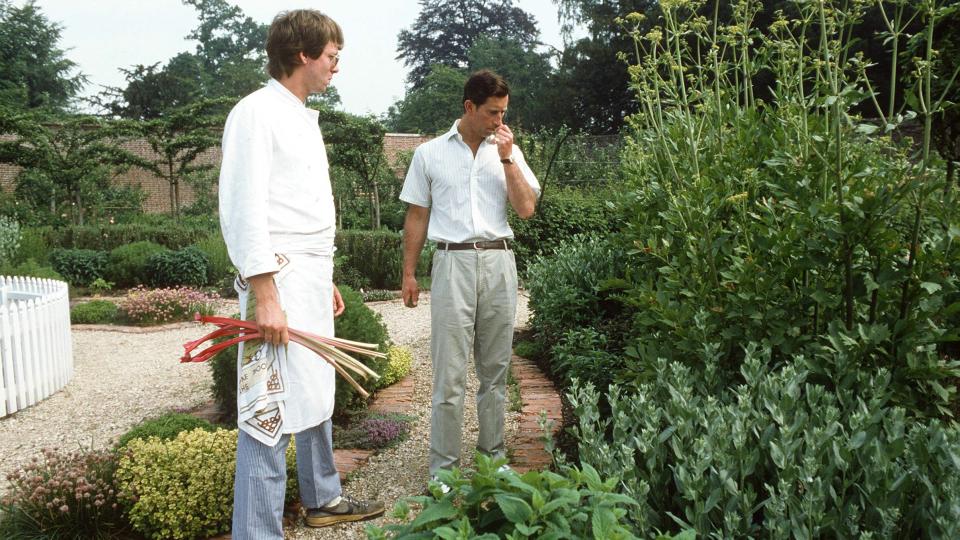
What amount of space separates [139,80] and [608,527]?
134 ft

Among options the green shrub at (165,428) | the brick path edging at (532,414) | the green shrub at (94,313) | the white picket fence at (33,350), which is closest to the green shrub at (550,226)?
the green shrub at (94,313)

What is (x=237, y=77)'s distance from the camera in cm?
4612

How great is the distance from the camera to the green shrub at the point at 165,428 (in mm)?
3453

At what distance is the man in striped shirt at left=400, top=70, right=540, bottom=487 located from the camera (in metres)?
3.12

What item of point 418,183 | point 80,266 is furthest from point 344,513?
point 80,266

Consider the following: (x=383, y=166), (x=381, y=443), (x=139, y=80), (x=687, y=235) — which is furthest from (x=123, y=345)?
(x=139, y=80)

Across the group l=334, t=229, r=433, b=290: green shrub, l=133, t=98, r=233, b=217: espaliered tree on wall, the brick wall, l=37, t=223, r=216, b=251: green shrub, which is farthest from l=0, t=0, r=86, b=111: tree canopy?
l=334, t=229, r=433, b=290: green shrub

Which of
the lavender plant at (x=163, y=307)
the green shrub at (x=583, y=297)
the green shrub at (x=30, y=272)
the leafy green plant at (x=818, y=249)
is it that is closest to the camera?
the leafy green plant at (x=818, y=249)

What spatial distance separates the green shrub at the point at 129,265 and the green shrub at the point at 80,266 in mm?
211

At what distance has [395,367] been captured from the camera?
5.33m

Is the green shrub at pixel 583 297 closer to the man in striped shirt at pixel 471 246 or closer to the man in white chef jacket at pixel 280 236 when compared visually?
the man in striped shirt at pixel 471 246

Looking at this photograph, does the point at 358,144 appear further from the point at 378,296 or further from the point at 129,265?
the point at 378,296

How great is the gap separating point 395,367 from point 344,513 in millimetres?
2370

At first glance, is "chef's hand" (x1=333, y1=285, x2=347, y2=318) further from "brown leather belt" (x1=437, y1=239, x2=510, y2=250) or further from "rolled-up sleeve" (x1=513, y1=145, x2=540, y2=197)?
"rolled-up sleeve" (x1=513, y1=145, x2=540, y2=197)
